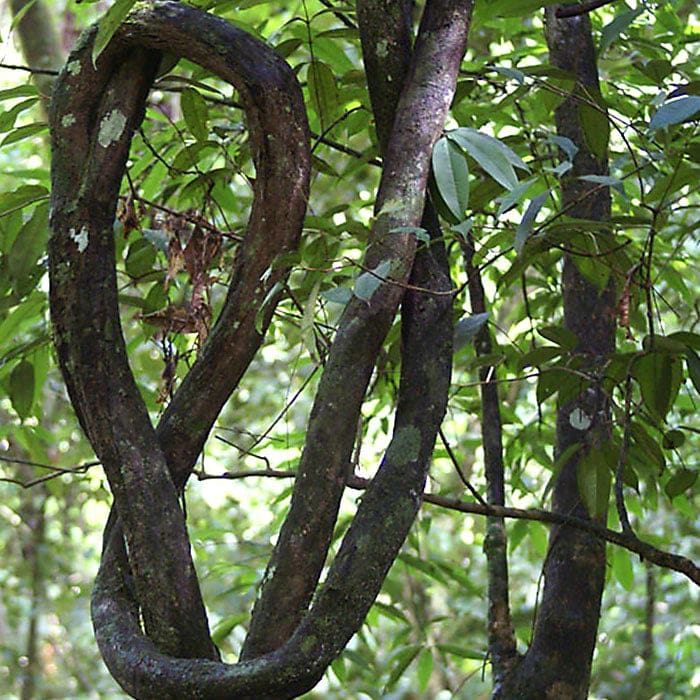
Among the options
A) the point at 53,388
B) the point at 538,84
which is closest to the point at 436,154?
the point at 538,84

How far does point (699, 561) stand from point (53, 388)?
69.3 inches

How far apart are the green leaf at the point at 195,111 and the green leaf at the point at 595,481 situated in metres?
0.47

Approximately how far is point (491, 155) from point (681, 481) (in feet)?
1.48

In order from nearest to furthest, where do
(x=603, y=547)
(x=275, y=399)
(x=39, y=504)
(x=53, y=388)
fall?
1. (x=603, y=547)
2. (x=53, y=388)
3. (x=39, y=504)
4. (x=275, y=399)

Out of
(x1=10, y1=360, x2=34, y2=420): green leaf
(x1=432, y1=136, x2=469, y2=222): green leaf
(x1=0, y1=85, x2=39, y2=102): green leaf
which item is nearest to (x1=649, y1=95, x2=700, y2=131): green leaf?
(x1=432, y1=136, x2=469, y2=222): green leaf

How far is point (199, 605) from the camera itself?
2.29 ft

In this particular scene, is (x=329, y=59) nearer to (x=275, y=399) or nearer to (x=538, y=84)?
(x=538, y=84)

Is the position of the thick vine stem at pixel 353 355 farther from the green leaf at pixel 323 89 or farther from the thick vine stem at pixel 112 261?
the green leaf at pixel 323 89

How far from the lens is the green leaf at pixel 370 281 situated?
642 mm

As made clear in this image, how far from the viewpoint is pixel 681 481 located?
1.00 meters

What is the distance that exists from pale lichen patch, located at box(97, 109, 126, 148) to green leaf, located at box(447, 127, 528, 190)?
24 centimetres

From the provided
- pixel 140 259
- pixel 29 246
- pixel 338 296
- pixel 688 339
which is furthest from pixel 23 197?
pixel 688 339

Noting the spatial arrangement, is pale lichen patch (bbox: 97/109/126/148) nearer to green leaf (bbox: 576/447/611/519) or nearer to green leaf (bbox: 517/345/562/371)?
green leaf (bbox: 517/345/562/371)

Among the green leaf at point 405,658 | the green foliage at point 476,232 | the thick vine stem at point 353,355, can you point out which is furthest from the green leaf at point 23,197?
the green leaf at point 405,658
